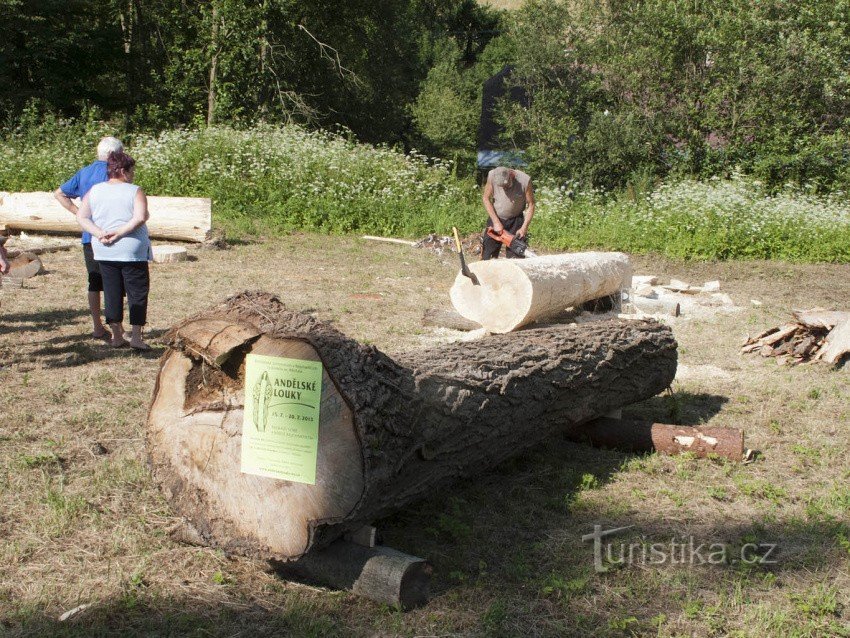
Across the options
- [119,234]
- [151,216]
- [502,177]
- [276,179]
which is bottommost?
[151,216]

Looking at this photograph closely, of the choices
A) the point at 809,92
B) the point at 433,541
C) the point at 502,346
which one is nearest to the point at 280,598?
the point at 433,541

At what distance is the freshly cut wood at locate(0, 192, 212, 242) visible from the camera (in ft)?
40.5

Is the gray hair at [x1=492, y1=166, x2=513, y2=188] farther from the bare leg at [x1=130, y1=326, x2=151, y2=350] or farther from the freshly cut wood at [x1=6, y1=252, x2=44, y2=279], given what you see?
the freshly cut wood at [x1=6, y1=252, x2=44, y2=279]

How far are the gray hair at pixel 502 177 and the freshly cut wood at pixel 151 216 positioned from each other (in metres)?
5.49

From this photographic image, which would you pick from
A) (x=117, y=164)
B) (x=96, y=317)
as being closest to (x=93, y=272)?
(x=96, y=317)

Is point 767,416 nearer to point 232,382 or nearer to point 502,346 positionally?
point 502,346

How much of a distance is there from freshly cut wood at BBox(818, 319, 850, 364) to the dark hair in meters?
6.06

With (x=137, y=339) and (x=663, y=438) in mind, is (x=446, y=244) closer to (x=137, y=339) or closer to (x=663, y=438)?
(x=137, y=339)

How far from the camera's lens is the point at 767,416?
5551 millimetres

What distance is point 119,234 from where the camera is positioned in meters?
6.00

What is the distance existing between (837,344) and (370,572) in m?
5.34

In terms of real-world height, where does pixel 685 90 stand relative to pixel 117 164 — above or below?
above

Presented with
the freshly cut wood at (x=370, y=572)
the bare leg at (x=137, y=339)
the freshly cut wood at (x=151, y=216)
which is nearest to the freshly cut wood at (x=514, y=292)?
the bare leg at (x=137, y=339)

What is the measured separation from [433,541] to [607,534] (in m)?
0.82
